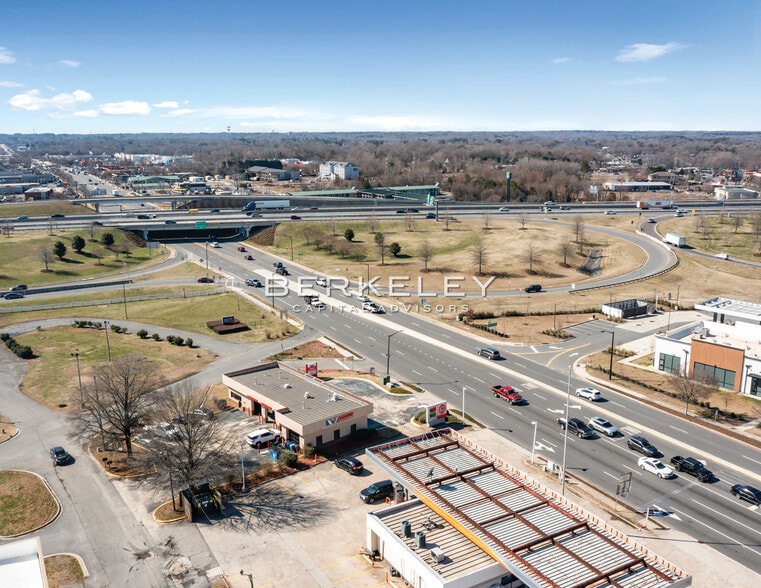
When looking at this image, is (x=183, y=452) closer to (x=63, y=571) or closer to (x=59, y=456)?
(x=63, y=571)

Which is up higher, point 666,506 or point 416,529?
point 416,529

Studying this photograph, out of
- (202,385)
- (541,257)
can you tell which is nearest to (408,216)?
(541,257)

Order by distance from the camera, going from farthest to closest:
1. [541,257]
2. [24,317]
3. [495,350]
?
[541,257]
[24,317]
[495,350]

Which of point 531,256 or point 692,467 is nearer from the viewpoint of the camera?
point 692,467

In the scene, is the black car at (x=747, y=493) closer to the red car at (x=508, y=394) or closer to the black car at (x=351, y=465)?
the red car at (x=508, y=394)

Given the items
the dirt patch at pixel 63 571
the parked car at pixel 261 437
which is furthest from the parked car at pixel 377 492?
the dirt patch at pixel 63 571

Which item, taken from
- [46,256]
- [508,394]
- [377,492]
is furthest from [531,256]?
[46,256]

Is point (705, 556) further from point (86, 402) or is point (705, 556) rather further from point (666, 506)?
point (86, 402)
